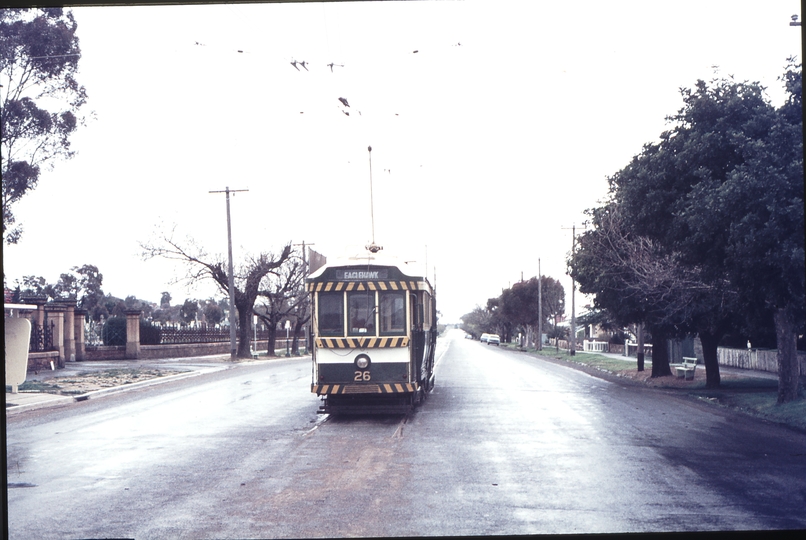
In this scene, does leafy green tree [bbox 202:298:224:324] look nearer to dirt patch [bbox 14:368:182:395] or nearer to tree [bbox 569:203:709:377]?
dirt patch [bbox 14:368:182:395]

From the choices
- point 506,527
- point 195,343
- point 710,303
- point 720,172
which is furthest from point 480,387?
point 195,343

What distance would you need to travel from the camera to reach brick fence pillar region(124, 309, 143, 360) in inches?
1615

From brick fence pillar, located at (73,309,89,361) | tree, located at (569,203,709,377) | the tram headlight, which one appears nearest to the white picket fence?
tree, located at (569,203,709,377)

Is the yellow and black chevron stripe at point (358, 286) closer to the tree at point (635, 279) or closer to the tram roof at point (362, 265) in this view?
the tram roof at point (362, 265)

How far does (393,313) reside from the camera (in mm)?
16016

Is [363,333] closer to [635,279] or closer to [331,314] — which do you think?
[331,314]

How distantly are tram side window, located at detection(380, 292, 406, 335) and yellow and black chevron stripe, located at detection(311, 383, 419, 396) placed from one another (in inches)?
41.6

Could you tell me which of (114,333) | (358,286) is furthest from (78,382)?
(114,333)

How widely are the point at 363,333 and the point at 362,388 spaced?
42.9 inches

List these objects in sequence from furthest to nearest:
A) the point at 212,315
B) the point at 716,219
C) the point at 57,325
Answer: the point at 212,315 < the point at 57,325 < the point at 716,219

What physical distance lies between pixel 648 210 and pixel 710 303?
3937 millimetres

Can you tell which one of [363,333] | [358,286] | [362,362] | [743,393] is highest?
[358,286]

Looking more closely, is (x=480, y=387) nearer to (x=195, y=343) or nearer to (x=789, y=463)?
(x=789, y=463)

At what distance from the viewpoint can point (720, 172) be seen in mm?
19000
